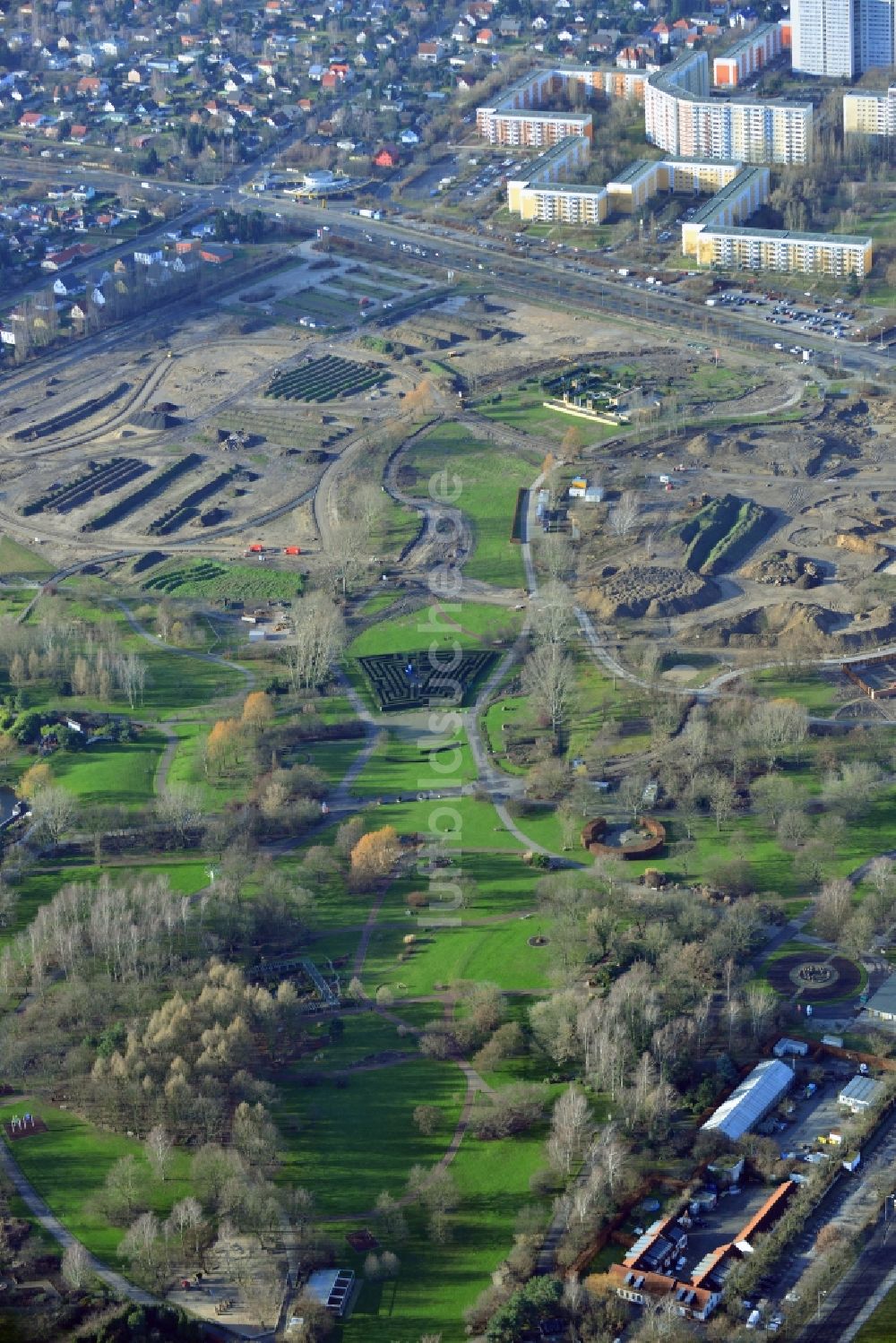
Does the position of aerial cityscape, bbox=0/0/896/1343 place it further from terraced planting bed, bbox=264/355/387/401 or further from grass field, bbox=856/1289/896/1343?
terraced planting bed, bbox=264/355/387/401

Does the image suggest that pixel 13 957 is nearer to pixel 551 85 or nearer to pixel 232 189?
pixel 232 189

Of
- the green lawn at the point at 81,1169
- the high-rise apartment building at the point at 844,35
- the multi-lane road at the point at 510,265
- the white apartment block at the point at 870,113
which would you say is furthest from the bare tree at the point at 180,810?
the high-rise apartment building at the point at 844,35

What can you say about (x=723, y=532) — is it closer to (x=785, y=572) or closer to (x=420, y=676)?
(x=785, y=572)

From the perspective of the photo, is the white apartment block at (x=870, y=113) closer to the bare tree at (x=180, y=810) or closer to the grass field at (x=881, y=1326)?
the bare tree at (x=180, y=810)

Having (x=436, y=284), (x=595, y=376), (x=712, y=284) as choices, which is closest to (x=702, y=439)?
(x=595, y=376)

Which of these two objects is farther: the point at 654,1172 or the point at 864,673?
the point at 864,673

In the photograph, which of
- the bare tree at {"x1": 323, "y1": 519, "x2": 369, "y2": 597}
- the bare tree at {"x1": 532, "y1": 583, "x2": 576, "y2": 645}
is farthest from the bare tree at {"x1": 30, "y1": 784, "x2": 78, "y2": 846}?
the bare tree at {"x1": 532, "y1": 583, "x2": 576, "y2": 645}
